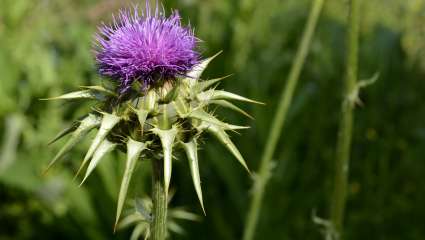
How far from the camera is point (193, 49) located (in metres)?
1.51

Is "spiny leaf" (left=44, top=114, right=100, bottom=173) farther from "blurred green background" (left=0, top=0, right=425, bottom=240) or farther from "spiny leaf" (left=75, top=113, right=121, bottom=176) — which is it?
"blurred green background" (left=0, top=0, right=425, bottom=240)

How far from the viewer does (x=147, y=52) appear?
1.47 meters

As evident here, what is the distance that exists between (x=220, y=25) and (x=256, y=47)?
0.31 m

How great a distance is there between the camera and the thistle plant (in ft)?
4.69

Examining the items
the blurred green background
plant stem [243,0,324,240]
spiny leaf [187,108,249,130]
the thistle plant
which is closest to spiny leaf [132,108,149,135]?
the thistle plant

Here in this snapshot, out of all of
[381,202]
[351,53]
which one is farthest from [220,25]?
[351,53]

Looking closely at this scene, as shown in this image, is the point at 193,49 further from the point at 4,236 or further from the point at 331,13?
the point at 331,13

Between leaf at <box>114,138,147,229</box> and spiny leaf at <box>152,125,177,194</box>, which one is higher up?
spiny leaf at <box>152,125,177,194</box>

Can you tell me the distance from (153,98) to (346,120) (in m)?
0.80

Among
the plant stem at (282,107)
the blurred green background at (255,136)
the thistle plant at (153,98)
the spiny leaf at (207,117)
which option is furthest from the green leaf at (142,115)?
the blurred green background at (255,136)

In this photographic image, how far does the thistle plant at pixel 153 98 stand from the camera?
143 cm

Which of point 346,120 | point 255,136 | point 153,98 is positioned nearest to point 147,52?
point 153,98

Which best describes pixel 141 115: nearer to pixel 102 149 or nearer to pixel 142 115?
pixel 142 115

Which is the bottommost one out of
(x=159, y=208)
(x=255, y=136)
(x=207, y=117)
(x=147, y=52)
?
(x=255, y=136)
